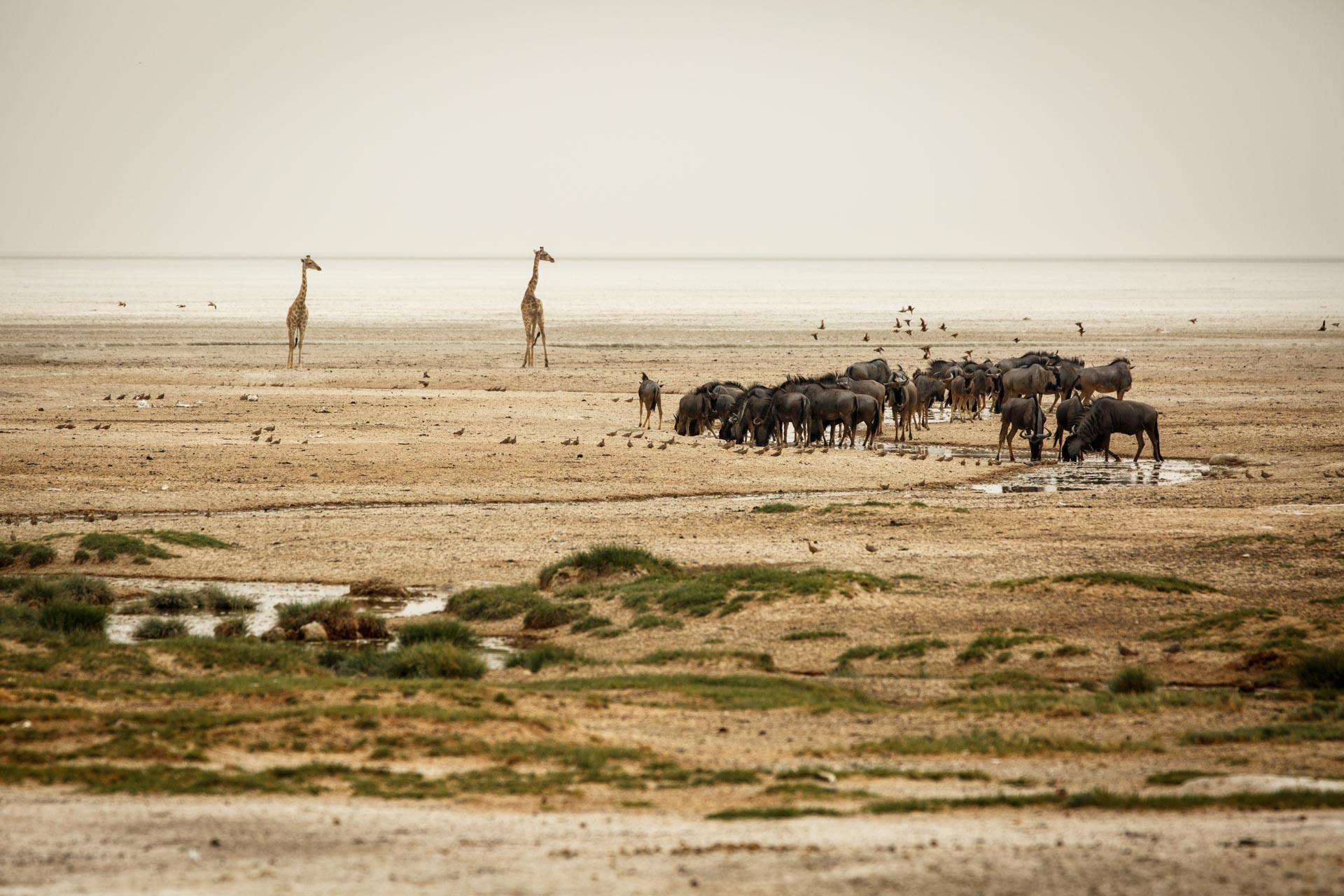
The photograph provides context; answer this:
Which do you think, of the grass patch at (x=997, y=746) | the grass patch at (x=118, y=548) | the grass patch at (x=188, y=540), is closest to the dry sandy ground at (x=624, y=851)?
the grass patch at (x=997, y=746)

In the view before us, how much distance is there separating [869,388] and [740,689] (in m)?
21.3

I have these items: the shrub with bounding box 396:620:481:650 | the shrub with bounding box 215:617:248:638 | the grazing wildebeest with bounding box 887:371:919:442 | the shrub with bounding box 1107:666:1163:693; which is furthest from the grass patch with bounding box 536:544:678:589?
the grazing wildebeest with bounding box 887:371:919:442

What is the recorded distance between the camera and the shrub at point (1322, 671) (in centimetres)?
1244

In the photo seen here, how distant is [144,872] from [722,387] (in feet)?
88.4

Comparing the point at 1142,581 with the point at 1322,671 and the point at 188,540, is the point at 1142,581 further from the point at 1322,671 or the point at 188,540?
the point at 188,540

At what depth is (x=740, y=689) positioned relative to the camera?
12.6 metres

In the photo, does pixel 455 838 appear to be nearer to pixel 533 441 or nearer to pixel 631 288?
pixel 533 441

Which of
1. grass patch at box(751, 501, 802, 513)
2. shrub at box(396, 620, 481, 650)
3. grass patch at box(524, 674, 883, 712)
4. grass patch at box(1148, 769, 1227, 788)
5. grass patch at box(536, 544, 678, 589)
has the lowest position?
shrub at box(396, 620, 481, 650)

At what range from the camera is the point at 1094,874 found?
746cm

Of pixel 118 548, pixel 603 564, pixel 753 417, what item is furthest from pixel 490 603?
pixel 753 417

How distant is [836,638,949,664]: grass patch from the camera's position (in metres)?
13.9

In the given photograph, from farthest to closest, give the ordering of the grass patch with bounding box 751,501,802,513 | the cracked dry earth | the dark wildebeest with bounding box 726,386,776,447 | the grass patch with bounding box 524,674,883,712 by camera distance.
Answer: the dark wildebeest with bounding box 726,386,776,447 < the grass patch with bounding box 751,501,802,513 < the grass patch with bounding box 524,674,883,712 < the cracked dry earth

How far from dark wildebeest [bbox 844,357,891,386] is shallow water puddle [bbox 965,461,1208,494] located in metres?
8.34

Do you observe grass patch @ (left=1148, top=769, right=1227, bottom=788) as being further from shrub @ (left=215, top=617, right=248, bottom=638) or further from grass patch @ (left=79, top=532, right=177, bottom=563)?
grass patch @ (left=79, top=532, right=177, bottom=563)
